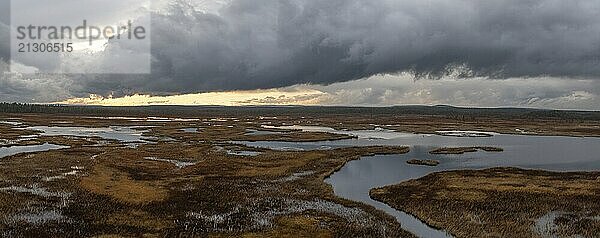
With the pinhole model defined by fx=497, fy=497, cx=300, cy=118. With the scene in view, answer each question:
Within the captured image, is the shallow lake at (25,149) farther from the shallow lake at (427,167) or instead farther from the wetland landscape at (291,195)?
the shallow lake at (427,167)

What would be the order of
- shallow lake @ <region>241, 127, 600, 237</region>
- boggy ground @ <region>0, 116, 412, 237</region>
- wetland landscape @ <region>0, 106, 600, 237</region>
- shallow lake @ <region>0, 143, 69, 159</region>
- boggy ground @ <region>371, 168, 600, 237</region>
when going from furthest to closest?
shallow lake @ <region>0, 143, 69, 159</region>
shallow lake @ <region>241, 127, 600, 237</region>
boggy ground @ <region>371, 168, 600, 237</region>
wetland landscape @ <region>0, 106, 600, 237</region>
boggy ground @ <region>0, 116, 412, 237</region>

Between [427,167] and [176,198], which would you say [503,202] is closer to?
[427,167]

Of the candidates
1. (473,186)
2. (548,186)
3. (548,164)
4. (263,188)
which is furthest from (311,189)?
(548,164)

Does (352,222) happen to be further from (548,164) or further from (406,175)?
(548,164)

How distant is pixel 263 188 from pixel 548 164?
40.3 metres

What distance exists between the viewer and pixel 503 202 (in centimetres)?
3634

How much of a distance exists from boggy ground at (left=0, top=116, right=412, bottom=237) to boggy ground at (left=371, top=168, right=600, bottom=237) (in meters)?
4.04

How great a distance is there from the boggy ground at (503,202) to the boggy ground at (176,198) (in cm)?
404

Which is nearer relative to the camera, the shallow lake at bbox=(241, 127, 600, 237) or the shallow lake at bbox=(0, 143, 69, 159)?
the shallow lake at bbox=(241, 127, 600, 237)

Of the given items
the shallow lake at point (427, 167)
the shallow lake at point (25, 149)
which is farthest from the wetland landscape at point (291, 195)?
the shallow lake at point (25, 149)

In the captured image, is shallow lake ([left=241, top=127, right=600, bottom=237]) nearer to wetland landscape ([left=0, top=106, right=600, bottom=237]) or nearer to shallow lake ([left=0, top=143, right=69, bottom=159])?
wetland landscape ([left=0, top=106, right=600, bottom=237])

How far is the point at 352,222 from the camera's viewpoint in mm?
30641

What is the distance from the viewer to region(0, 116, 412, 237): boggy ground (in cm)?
2878

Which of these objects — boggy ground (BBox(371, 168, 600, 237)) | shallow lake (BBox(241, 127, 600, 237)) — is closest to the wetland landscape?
boggy ground (BBox(371, 168, 600, 237))
